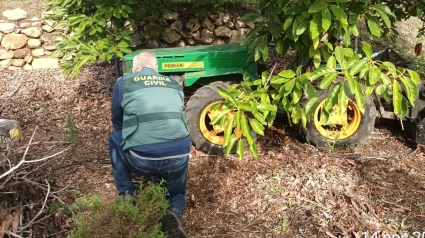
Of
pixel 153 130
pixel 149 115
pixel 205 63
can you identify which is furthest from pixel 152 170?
pixel 205 63

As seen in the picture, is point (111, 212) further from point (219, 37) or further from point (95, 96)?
point (219, 37)

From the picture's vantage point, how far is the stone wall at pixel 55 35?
7.28 meters

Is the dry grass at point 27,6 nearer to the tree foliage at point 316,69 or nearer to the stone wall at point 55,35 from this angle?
the stone wall at point 55,35

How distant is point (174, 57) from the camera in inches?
195

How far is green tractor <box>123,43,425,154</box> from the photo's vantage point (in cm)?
464

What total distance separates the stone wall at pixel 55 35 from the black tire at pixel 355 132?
10.8 feet

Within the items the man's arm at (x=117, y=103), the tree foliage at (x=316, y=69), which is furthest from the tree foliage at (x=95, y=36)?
the tree foliage at (x=316, y=69)

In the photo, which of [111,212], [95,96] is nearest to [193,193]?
[111,212]

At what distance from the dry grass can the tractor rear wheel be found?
486 centimetres

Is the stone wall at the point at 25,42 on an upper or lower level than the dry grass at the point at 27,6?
lower

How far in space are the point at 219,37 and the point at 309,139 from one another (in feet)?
11.2
